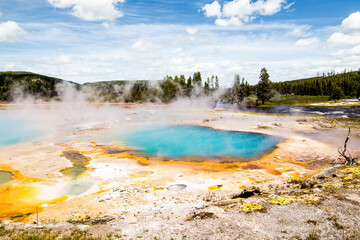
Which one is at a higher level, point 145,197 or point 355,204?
point 355,204

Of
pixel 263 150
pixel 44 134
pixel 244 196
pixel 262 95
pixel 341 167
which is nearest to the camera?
pixel 244 196

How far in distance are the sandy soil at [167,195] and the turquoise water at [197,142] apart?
2.06 m

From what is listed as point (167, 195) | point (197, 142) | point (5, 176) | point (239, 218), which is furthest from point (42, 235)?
point (197, 142)

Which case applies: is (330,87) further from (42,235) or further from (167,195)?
(42,235)

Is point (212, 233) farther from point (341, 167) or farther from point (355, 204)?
point (341, 167)

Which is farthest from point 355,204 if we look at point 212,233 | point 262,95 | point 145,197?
point 262,95

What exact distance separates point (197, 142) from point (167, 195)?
42.7ft

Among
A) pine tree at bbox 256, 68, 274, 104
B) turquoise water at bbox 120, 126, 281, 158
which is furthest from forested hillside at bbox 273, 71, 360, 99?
turquoise water at bbox 120, 126, 281, 158

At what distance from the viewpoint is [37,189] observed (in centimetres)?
1181

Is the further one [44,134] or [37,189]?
[44,134]

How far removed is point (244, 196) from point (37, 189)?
11.0 metres

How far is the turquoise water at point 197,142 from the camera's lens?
1948 centimetres

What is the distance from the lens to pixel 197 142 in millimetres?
23344

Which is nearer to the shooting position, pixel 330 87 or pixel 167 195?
pixel 167 195
